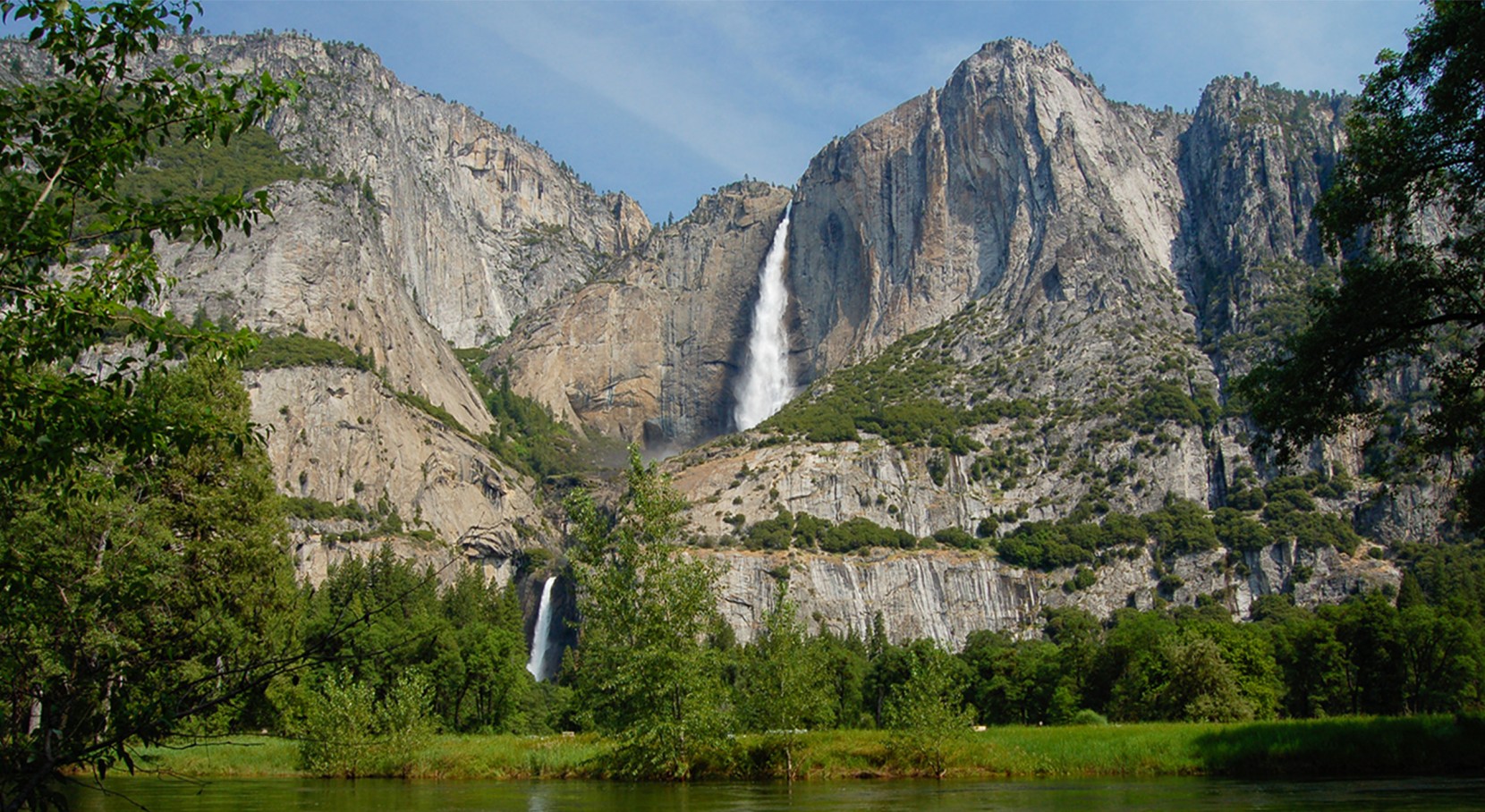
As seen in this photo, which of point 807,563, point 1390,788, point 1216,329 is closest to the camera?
point 1390,788

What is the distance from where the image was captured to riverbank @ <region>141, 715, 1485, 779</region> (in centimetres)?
2972

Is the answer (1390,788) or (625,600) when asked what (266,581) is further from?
(1390,788)

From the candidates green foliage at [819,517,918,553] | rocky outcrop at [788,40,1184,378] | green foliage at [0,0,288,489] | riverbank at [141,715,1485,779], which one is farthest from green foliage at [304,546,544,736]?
rocky outcrop at [788,40,1184,378]

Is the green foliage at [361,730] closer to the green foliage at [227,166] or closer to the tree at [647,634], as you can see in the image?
the tree at [647,634]

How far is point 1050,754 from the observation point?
3662cm

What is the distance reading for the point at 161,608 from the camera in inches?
1236

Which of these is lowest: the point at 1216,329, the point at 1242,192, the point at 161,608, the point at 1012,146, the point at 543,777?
the point at 543,777

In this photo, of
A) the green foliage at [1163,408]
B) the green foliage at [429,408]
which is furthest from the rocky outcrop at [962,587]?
the green foliage at [429,408]

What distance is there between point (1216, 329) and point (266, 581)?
15183cm

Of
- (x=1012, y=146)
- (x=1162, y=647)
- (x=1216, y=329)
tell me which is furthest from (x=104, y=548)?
(x=1012, y=146)

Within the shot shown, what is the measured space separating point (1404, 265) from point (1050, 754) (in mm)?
21478

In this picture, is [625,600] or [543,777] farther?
[543,777]

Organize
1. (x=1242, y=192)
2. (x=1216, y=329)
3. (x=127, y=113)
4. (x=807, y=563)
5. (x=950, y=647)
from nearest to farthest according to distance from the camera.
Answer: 1. (x=127, y=113)
2. (x=950, y=647)
3. (x=807, y=563)
4. (x=1216, y=329)
5. (x=1242, y=192)

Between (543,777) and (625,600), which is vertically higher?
(625,600)
